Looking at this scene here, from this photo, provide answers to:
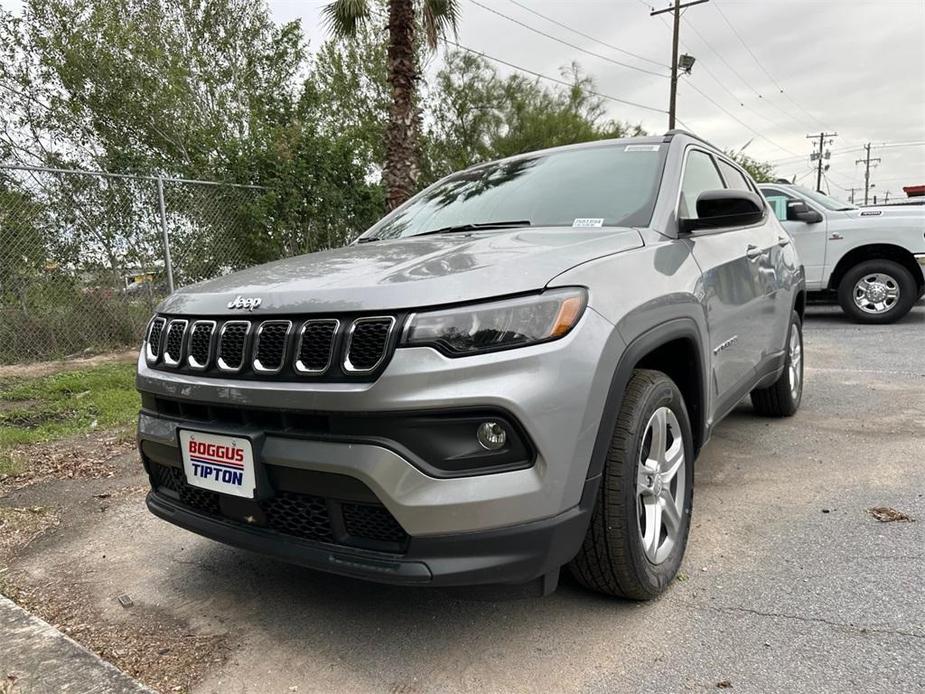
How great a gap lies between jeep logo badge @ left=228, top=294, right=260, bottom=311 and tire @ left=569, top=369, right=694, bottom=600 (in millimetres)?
1171

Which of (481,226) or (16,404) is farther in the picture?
(16,404)

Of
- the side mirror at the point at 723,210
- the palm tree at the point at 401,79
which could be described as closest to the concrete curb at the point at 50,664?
the side mirror at the point at 723,210

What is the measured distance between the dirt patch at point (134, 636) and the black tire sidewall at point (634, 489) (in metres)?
1.35

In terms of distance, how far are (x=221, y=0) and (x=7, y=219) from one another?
9.52m

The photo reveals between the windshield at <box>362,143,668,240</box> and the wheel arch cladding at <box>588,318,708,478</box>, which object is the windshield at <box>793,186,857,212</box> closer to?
the windshield at <box>362,143,668,240</box>

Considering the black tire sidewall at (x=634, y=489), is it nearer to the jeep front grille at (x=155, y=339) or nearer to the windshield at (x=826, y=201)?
the jeep front grille at (x=155, y=339)

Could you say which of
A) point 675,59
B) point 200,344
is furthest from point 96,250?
point 675,59

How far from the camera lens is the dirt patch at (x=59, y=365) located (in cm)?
673

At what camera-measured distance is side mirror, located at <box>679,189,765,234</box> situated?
266cm

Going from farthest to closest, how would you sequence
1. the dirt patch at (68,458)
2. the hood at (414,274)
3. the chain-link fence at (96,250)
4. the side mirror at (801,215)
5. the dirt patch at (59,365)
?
the side mirror at (801,215)
the chain-link fence at (96,250)
the dirt patch at (59,365)
the dirt patch at (68,458)
the hood at (414,274)

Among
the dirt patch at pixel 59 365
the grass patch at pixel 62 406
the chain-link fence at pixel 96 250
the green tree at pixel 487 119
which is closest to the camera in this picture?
the grass patch at pixel 62 406

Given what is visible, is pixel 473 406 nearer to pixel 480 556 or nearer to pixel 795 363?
pixel 480 556

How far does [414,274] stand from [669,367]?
122cm

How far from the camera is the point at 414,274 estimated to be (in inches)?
75.9
